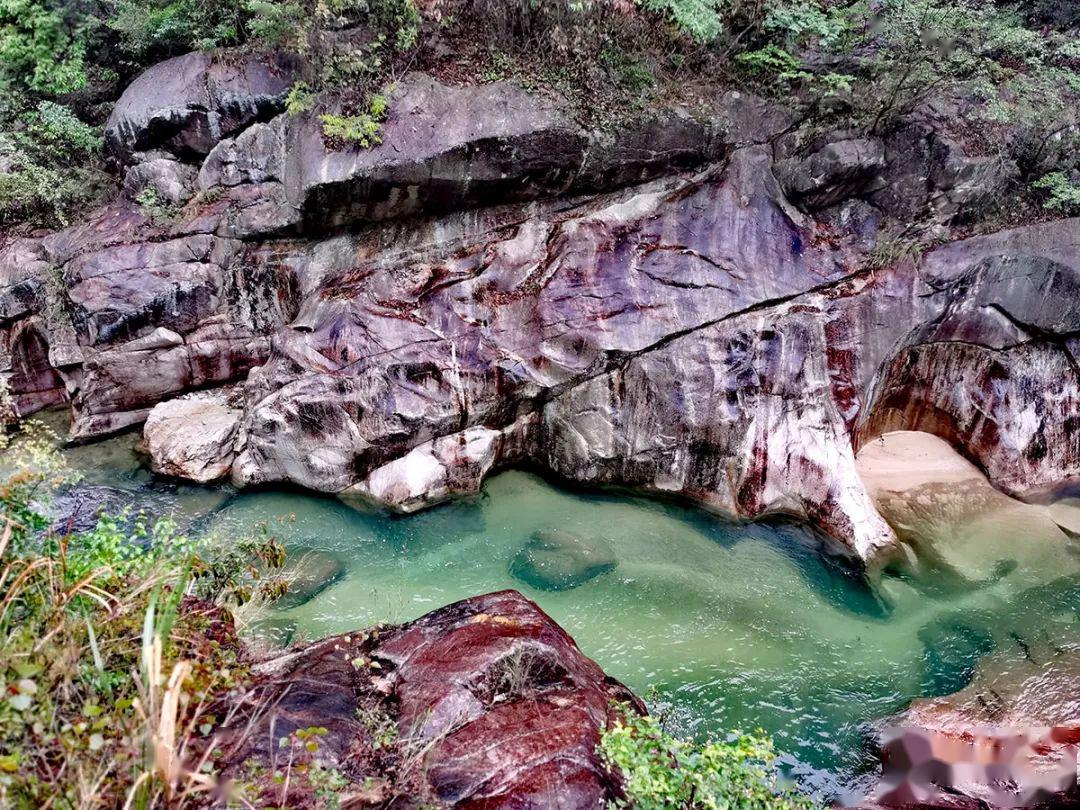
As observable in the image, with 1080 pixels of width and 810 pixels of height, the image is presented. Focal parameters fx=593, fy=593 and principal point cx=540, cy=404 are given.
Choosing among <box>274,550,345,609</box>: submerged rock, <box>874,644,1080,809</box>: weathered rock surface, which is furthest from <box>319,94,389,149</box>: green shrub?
<box>874,644,1080,809</box>: weathered rock surface

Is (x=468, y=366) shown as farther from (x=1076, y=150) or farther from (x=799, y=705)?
(x=1076, y=150)

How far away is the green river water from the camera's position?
6.36 metres

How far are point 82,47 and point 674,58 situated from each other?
11221 mm

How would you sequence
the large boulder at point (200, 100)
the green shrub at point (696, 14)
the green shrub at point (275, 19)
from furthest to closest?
the large boulder at point (200, 100) < the green shrub at point (275, 19) < the green shrub at point (696, 14)

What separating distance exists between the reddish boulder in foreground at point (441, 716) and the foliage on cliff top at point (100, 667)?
0.37m

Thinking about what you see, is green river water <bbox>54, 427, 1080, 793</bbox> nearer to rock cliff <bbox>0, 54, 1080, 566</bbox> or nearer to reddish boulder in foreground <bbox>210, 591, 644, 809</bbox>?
rock cliff <bbox>0, 54, 1080, 566</bbox>

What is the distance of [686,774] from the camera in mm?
3562

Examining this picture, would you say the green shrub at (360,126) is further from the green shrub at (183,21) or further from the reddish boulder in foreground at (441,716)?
the reddish boulder in foreground at (441,716)

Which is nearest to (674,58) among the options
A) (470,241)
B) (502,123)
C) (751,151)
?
(751,151)

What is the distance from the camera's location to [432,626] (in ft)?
16.5

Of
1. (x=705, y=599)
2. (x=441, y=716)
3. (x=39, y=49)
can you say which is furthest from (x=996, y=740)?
(x=39, y=49)

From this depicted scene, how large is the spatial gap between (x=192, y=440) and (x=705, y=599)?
26.5ft

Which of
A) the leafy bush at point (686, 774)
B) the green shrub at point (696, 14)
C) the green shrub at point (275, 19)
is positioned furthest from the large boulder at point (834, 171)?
the leafy bush at point (686, 774)

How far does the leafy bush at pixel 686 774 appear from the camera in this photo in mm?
3453
